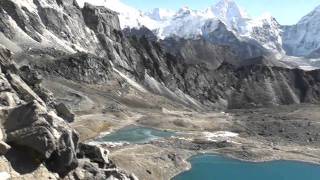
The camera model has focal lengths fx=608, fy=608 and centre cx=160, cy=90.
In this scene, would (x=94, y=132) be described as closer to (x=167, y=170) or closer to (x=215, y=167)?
(x=215, y=167)

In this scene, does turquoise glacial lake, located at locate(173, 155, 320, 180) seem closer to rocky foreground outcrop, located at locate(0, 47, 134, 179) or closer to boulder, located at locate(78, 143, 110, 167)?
boulder, located at locate(78, 143, 110, 167)

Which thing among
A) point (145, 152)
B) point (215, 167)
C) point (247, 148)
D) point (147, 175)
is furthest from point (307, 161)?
point (147, 175)

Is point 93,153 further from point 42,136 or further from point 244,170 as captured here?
point 244,170

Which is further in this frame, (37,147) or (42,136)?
(42,136)

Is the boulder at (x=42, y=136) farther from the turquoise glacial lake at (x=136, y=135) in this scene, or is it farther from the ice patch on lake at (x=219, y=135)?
the ice patch on lake at (x=219, y=135)

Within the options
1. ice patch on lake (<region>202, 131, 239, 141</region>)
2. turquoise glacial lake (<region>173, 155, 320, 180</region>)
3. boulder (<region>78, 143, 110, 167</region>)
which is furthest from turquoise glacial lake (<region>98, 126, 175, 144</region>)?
boulder (<region>78, 143, 110, 167</region>)

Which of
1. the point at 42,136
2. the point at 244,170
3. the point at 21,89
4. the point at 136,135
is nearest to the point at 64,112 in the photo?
the point at 136,135

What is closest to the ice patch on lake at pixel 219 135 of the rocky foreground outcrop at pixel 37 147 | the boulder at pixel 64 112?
the boulder at pixel 64 112
